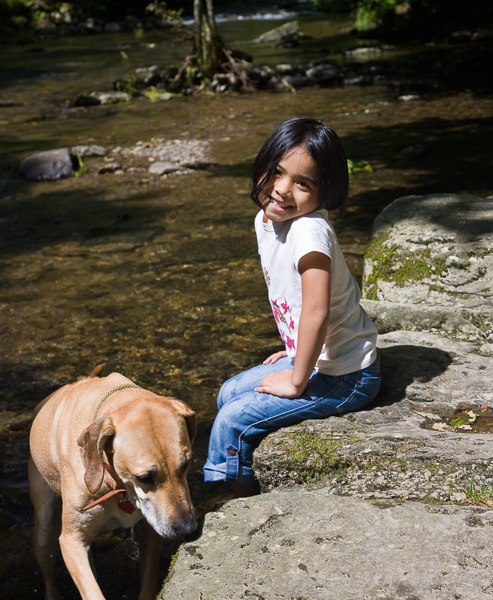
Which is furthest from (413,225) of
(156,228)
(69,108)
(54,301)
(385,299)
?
(69,108)

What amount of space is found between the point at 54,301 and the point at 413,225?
3307 mm

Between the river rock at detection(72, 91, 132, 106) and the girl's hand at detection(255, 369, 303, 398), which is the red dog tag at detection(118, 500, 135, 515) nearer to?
the girl's hand at detection(255, 369, 303, 398)

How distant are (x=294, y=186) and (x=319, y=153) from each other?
18cm

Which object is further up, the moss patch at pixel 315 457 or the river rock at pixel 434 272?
the river rock at pixel 434 272

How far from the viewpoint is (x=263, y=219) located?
11.1ft

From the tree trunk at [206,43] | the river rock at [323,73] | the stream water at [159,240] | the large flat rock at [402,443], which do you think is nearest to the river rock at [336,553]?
the large flat rock at [402,443]

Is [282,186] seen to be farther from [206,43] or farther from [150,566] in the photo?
[206,43]

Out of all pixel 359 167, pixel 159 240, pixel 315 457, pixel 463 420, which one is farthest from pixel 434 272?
pixel 359 167

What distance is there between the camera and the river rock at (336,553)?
2213 millimetres

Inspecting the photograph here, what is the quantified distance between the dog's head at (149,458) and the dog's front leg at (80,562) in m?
0.39

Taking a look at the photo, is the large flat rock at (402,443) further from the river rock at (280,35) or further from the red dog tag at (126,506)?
the river rock at (280,35)

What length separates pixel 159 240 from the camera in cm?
755

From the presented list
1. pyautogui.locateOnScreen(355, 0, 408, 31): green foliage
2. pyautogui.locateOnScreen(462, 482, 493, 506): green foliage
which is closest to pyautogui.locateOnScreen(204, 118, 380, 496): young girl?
pyautogui.locateOnScreen(462, 482, 493, 506): green foliage

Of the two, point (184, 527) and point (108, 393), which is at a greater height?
point (108, 393)
